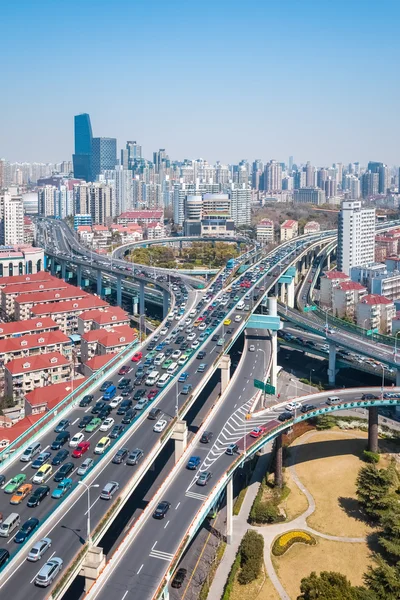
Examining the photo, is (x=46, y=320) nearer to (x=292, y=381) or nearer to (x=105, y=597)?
(x=292, y=381)

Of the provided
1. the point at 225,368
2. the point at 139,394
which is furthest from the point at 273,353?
the point at 139,394

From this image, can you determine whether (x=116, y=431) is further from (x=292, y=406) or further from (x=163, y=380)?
(x=292, y=406)

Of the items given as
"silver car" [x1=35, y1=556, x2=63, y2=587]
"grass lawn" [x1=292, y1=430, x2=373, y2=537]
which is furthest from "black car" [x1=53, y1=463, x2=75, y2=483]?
"grass lawn" [x1=292, y1=430, x2=373, y2=537]

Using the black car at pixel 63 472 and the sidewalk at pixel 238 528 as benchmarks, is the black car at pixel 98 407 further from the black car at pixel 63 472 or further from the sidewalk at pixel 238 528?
the sidewalk at pixel 238 528

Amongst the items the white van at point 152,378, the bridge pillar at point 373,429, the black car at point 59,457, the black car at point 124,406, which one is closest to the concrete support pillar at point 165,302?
the white van at point 152,378

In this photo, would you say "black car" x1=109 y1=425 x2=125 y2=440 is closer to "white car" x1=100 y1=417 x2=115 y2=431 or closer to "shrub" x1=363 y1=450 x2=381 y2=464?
"white car" x1=100 y1=417 x2=115 y2=431
